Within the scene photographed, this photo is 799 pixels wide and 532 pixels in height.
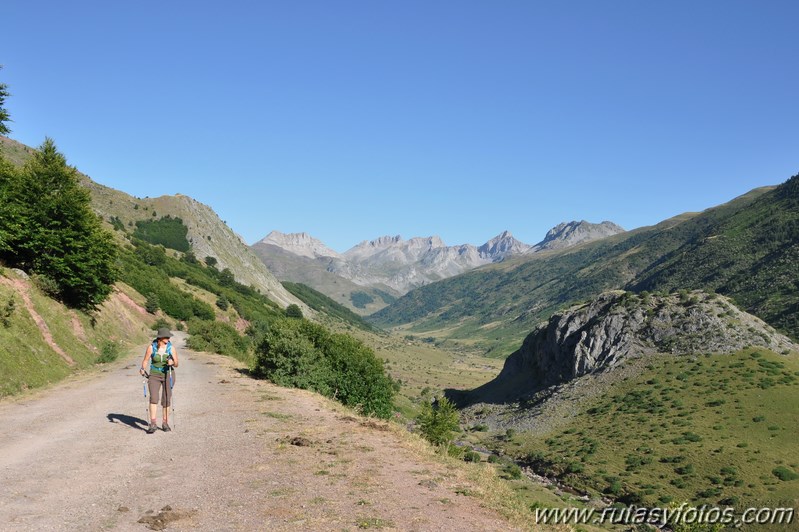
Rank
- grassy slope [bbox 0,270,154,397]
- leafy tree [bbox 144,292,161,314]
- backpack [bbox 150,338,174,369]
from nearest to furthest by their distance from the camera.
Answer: backpack [bbox 150,338,174,369], grassy slope [bbox 0,270,154,397], leafy tree [bbox 144,292,161,314]

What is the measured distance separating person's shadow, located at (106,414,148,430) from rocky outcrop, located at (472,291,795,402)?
3432 inches

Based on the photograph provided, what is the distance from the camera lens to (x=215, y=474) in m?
11.9

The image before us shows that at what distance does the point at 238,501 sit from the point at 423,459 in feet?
21.3

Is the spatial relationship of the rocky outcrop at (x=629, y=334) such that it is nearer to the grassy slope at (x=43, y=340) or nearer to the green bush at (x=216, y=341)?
the green bush at (x=216, y=341)

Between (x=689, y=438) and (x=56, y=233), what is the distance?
230 ft

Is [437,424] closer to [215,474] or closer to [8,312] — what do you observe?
[215,474]

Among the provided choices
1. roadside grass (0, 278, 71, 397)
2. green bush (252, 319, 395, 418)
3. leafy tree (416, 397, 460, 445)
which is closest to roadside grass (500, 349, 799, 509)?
leafy tree (416, 397, 460, 445)

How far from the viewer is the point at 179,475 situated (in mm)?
11719

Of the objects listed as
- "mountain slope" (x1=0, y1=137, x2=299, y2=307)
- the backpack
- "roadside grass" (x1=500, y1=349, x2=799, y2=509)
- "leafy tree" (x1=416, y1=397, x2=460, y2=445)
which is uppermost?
"mountain slope" (x1=0, y1=137, x2=299, y2=307)

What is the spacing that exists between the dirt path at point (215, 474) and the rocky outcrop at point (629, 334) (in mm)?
84490

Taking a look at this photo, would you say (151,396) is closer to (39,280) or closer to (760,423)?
(39,280)

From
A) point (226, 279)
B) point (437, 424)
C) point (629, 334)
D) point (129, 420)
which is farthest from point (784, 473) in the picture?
point (226, 279)

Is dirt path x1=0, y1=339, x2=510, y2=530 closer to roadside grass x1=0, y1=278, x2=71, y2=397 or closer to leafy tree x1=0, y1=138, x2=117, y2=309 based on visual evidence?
roadside grass x1=0, y1=278, x2=71, y2=397

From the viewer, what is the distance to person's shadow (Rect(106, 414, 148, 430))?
16609 millimetres
